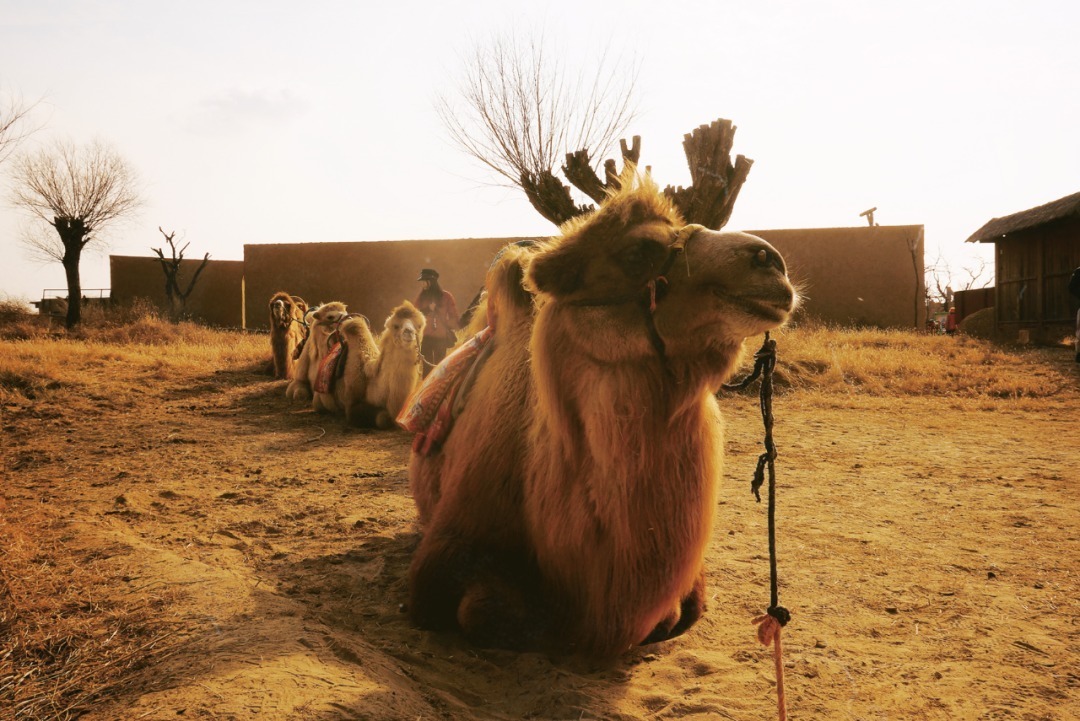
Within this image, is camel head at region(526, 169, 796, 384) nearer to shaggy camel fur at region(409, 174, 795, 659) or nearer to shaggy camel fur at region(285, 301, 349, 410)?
shaggy camel fur at region(409, 174, 795, 659)

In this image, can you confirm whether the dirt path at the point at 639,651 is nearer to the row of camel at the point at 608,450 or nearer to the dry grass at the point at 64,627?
the dry grass at the point at 64,627

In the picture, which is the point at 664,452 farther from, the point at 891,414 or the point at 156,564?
the point at 891,414

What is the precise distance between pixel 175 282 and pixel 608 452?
29.3 metres

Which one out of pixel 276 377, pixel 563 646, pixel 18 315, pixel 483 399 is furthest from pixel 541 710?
pixel 18 315

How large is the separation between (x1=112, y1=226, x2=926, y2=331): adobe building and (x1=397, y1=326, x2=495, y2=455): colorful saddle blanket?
55.1 feet

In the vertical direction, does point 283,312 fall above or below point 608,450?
above

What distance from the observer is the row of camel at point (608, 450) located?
2250 millimetres

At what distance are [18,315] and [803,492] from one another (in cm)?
2471

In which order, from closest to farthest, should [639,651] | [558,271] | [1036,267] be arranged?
[558,271] < [639,651] < [1036,267]

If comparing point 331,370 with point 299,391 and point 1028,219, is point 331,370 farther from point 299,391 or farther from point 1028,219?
point 1028,219

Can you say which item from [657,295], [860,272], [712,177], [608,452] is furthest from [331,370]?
[860,272]

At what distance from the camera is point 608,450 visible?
236cm

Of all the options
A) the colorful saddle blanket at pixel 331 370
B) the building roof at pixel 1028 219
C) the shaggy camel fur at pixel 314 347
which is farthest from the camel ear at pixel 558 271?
the building roof at pixel 1028 219

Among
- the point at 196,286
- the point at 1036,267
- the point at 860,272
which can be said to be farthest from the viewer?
the point at 196,286
